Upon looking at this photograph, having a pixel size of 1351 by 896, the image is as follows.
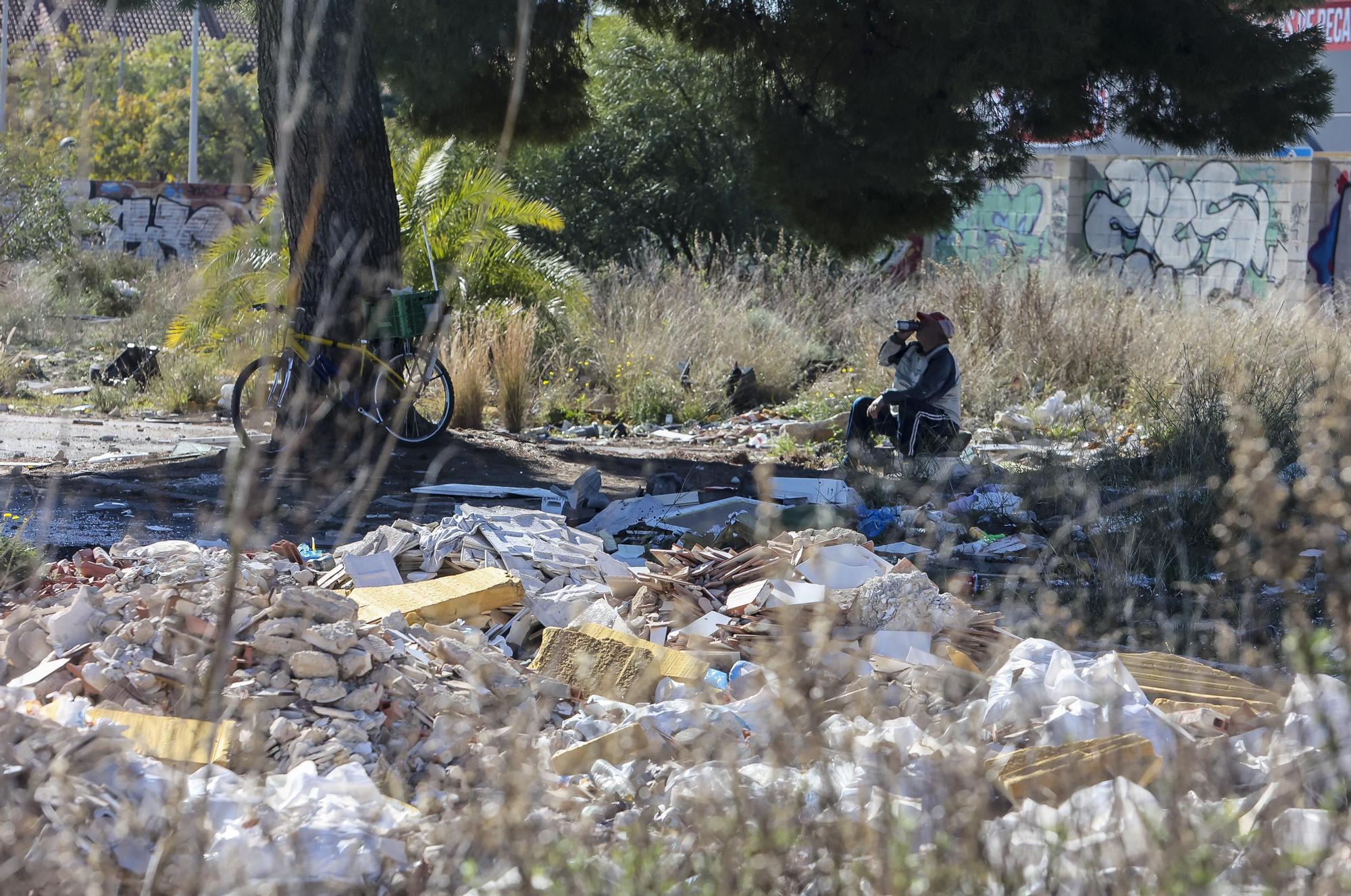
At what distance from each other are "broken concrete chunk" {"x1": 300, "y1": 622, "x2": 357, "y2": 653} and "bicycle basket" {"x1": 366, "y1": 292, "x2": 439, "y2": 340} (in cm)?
499

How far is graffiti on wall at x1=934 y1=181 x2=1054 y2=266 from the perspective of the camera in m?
21.0

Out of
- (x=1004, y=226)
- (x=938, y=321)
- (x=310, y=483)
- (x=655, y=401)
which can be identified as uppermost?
(x=1004, y=226)

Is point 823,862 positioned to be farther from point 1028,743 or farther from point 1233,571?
point 1233,571

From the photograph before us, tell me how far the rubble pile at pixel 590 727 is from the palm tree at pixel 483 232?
26.8 ft

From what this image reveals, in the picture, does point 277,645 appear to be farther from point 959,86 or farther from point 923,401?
point 923,401

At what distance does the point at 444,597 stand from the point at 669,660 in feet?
3.37

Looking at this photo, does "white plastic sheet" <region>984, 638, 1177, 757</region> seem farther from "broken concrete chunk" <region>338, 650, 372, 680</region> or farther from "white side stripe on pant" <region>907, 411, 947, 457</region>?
"white side stripe on pant" <region>907, 411, 947, 457</region>

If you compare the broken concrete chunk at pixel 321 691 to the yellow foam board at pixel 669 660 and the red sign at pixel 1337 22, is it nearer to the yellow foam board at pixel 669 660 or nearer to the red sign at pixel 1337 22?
the yellow foam board at pixel 669 660

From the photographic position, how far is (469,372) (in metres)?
10.9

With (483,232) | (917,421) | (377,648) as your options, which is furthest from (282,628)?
(483,232)

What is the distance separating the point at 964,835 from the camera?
1967 millimetres

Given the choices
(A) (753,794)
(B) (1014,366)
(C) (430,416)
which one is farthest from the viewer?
(B) (1014,366)

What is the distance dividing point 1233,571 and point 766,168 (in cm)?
497

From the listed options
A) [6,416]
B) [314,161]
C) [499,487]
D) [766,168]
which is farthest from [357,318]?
[6,416]
